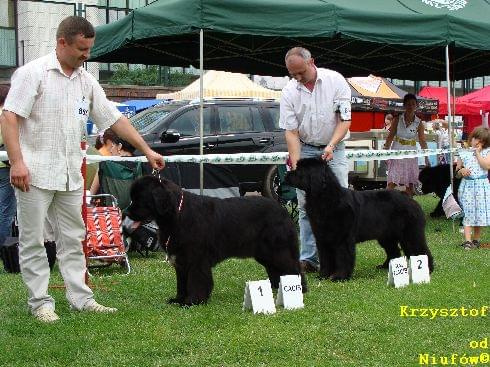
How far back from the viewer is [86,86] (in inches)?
191

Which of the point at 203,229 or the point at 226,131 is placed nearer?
the point at 203,229

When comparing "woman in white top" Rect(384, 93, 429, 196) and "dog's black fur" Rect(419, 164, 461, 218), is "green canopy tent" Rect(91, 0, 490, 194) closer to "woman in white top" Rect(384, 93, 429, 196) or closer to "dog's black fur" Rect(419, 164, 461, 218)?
"woman in white top" Rect(384, 93, 429, 196)

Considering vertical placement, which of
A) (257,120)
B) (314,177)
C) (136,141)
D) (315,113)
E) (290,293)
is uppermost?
(257,120)

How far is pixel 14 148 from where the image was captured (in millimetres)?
4387

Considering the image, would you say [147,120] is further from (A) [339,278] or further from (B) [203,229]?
(B) [203,229]

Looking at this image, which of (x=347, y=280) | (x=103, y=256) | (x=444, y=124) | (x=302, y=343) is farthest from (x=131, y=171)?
(x=444, y=124)

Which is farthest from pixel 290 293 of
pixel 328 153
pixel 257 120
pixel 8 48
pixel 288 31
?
pixel 8 48

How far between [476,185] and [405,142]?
2.46 m

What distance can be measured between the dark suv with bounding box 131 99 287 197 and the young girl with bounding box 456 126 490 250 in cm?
419

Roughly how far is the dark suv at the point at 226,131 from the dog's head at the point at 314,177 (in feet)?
17.4

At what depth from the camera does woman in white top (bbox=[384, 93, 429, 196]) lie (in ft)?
35.1

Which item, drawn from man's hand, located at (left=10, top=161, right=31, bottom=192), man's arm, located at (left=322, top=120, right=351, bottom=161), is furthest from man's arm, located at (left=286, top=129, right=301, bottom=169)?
man's hand, located at (left=10, top=161, right=31, bottom=192)

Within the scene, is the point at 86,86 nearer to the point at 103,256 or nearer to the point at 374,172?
the point at 103,256

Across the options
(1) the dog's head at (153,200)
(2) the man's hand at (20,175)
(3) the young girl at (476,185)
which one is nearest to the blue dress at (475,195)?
(3) the young girl at (476,185)
